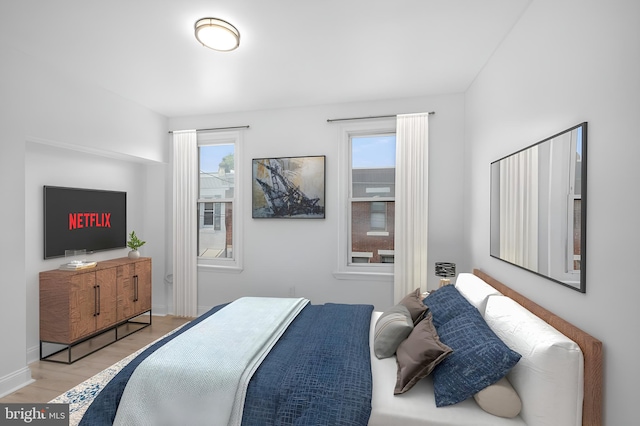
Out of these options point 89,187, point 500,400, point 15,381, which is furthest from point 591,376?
point 89,187

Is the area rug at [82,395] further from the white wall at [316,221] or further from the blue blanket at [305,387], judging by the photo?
the white wall at [316,221]

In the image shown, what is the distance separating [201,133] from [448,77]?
3.25 meters

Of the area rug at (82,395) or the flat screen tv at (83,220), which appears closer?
the area rug at (82,395)

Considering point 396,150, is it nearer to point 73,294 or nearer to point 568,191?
point 568,191

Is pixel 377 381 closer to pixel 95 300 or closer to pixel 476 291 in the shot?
pixel 476 291

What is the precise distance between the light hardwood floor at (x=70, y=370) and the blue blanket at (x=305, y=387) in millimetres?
1328

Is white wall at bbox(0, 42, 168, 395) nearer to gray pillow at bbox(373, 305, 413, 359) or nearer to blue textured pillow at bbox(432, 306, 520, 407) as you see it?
gray pillow at bbox(373, 305, 413, 359)

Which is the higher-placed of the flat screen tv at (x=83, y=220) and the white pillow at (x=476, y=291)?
the flat screen tv at (x=83, y=220)

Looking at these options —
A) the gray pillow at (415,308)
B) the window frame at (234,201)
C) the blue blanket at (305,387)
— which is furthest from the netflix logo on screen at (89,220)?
the gray pillow at (415,308)

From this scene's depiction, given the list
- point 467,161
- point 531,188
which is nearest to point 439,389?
point 531,188

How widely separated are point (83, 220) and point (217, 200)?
154 centimetres

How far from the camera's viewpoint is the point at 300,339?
2.23 meters

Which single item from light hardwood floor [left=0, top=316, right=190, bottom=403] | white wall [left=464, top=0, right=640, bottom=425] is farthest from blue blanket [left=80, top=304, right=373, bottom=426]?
light hardwood floor [left=0, top=316, right=190, bottom=403]

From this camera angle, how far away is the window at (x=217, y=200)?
14.4 feet
